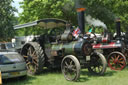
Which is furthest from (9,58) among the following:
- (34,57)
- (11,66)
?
(34,57)

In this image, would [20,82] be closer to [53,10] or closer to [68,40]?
[68,40]

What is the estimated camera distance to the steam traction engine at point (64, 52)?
7305 mm

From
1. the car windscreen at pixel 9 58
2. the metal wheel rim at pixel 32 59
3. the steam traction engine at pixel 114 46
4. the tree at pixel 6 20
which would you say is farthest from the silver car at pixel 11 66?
A: the tree at pixel 6 20

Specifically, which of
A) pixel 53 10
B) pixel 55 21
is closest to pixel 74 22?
pixel 53 10

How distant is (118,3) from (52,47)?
8365 mm

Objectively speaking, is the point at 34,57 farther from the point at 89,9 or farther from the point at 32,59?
the point at 89,9

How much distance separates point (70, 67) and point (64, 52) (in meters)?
1.04

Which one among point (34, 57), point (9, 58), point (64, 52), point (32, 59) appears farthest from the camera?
point (32, 59)

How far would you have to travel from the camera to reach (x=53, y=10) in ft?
48.4

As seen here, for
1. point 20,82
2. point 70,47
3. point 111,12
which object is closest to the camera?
point 20,82

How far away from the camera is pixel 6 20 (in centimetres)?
2900

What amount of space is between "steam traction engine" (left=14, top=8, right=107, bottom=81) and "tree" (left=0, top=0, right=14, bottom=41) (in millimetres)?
20847

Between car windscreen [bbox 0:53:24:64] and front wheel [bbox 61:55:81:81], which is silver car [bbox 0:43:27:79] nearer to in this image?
car windscreen [bbox 0:53:24:64]

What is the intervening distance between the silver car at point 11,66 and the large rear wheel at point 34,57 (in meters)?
1.06
